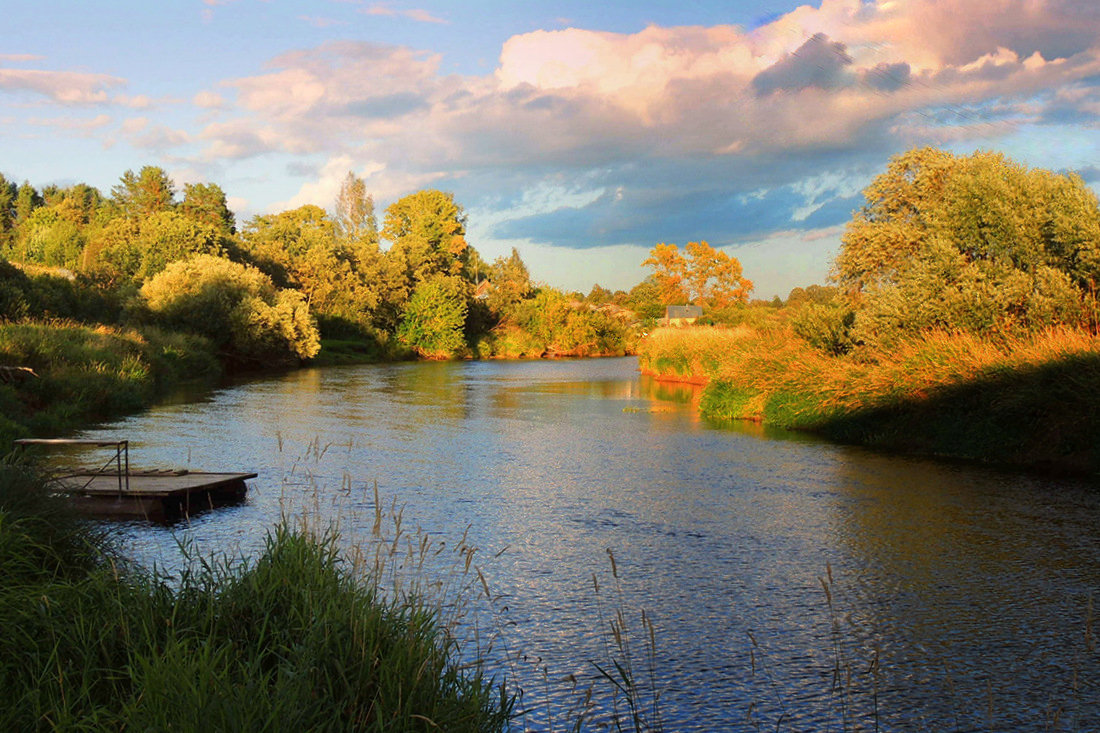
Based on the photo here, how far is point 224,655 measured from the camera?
518 cm

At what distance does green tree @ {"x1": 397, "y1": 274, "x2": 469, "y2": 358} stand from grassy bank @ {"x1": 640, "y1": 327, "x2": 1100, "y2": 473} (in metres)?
49.0

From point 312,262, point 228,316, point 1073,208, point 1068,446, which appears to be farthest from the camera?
point 312,262

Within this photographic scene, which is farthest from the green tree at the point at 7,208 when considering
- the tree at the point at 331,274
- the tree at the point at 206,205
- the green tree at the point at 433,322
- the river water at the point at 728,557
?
the river water at the point at 728,557

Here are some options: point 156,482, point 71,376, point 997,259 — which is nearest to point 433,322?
point 71,376

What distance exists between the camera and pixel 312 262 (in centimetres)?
7356

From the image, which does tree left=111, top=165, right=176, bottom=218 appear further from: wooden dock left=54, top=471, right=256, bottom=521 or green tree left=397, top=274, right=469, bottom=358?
wooden dock left=54, top=471, right=256, bottom=521

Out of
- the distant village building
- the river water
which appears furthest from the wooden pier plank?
the distant village building

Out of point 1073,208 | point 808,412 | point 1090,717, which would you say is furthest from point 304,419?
point 1090,717

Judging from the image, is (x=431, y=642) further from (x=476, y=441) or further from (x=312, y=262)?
(x=312, y=262)

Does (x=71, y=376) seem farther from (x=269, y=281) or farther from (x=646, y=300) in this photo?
(x=646, y=300)

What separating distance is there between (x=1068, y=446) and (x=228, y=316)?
43.4 m

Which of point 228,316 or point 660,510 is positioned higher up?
point 228,316

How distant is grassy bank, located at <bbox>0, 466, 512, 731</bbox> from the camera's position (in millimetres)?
4566

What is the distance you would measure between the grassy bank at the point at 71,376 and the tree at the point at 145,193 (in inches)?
1945
